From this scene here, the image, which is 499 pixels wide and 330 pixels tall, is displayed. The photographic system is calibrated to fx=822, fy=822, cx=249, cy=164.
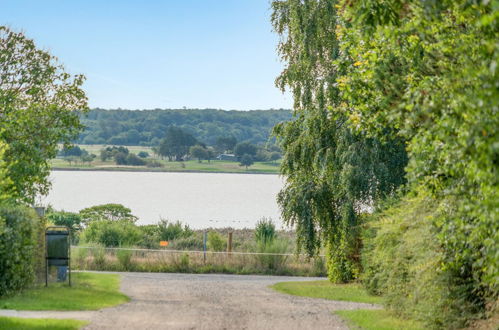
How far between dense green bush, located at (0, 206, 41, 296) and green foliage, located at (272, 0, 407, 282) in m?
8.16

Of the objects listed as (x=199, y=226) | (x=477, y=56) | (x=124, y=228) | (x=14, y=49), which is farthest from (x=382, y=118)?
(x=199, y=226)

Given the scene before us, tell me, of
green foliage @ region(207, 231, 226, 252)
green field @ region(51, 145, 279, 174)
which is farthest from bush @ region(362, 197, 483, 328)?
green field @ region(51, 145, 279, 174)

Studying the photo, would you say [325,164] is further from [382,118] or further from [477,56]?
[477,56]

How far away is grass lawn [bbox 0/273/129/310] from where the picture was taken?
16.8m

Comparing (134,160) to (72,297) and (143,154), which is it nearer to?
(143,154)

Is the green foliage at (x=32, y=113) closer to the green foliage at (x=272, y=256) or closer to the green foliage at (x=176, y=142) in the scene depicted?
the green foliage at (x=272, y=256)

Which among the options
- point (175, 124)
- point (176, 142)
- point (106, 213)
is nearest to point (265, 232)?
point (106, 213)

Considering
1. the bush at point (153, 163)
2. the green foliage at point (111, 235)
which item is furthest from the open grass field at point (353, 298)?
the bush at point (153, 163)

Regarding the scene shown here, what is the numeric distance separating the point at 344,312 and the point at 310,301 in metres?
3.13

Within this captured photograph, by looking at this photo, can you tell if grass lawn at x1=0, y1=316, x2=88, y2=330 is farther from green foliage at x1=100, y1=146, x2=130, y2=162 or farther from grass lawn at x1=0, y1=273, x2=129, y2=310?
green foliage at x1=100, y1=146, x2=130, y2=162

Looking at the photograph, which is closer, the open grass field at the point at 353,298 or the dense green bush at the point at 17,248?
the open grass field at the point at 353,298

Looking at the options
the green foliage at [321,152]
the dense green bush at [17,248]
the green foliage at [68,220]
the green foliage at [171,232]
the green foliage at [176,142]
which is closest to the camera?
the dense green bush at [17,248]

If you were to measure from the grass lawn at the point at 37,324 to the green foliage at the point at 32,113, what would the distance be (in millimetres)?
6701

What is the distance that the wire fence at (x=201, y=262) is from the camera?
30781 mm
